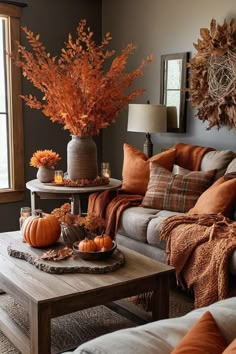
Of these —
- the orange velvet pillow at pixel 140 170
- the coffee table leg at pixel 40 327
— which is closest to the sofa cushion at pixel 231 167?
the orange velvet pillow at pixel 140 170

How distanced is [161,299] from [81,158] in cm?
162

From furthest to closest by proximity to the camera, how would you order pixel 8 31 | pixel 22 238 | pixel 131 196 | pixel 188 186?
pixel 8 31
pixel 131 196
pixel 188 186
pixel 22 238

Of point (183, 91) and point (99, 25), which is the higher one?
point (99, 25)

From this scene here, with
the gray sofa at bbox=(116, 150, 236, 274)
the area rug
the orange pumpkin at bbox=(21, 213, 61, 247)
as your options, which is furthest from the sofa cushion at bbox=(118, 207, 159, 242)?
the orange pumpkin at bbox=(21, 213, 61, 247)

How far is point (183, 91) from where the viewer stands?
4.25 meters

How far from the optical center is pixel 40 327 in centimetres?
204

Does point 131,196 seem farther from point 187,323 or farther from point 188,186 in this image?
point 187,323

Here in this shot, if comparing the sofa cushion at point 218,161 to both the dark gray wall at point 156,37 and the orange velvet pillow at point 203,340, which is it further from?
the orange velvet pillow at point 203,340

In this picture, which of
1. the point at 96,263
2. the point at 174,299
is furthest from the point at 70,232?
the point at 174,299

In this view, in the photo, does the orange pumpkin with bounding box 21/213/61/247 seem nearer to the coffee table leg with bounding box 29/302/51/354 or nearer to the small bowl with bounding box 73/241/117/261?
the small bowl with bounding box 73/241/117/261

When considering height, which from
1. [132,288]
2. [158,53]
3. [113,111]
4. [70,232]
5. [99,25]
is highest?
[99,25]

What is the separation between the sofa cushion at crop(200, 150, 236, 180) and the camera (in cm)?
369

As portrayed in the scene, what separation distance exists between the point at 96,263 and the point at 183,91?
2.36 m

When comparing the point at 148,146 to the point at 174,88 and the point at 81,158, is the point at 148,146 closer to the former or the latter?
the point at 174,88
